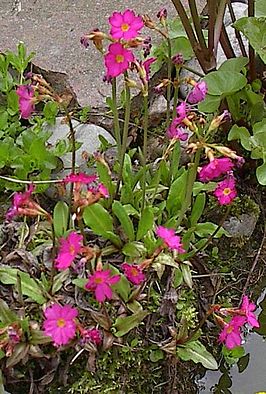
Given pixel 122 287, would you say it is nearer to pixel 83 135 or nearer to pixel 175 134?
pixel 175 134

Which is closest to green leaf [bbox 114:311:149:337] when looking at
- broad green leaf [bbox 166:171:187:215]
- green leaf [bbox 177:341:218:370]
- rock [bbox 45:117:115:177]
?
→ green leaf [bbox 177:341:218:370]

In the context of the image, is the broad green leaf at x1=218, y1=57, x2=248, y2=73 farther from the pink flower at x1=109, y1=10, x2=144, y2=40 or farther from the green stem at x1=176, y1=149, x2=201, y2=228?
the pink flower at x1=109, y1=10, x2=144, y2=40

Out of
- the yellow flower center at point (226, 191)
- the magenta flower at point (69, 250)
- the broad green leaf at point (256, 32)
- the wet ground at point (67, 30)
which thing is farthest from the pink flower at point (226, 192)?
the wet ground at point (67, 30)

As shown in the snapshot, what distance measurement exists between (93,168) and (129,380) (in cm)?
64

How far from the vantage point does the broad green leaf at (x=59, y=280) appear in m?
2.01

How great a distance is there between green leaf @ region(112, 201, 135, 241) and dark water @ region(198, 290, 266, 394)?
0.47 meters

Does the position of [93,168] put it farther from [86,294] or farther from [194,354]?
[194,354]

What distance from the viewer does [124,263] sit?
2.00m

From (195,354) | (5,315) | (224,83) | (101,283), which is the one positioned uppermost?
(224,83)

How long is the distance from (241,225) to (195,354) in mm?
531

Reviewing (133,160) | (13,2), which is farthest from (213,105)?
(13,2)

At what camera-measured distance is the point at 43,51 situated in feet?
9.64

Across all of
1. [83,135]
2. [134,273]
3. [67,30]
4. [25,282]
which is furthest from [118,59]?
[67,30]

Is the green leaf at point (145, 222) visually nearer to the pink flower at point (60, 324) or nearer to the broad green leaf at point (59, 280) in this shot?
the broad green leaf at point (59, 280)
